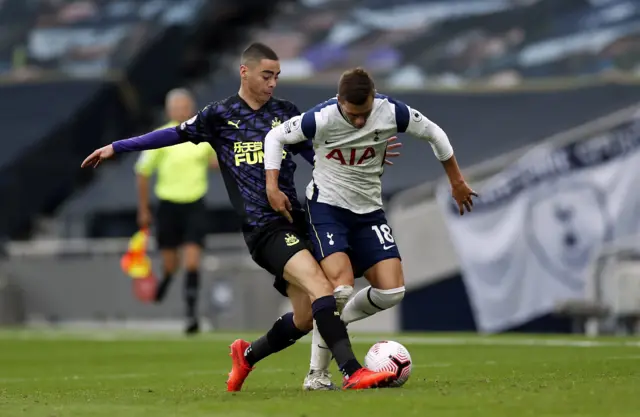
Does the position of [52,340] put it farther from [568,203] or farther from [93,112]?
[93,112]

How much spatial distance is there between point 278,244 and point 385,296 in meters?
0.63

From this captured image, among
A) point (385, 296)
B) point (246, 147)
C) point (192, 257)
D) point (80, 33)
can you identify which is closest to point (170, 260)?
point (192, 257)

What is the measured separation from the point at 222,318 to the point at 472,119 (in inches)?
340

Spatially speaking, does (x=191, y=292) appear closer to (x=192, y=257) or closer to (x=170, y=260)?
(x=192, y=257)

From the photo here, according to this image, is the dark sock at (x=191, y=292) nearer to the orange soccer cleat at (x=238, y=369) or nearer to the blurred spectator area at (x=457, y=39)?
the orange soccer cleat at (x=238, y=369)

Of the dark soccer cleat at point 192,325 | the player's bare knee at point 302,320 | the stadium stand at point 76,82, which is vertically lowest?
the dark soccer cleat at point 192,325

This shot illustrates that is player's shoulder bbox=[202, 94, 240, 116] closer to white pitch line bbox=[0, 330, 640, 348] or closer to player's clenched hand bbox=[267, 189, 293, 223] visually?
player's clenched hand bbox=[267, 189, 293, 223]

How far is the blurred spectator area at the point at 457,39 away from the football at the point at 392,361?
1863 centimetres

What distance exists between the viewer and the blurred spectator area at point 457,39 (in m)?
25.3

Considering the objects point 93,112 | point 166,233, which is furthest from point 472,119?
point 166,233

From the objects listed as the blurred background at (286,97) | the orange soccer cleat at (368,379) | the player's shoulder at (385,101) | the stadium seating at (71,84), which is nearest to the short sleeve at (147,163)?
the blurred background at (286,97)

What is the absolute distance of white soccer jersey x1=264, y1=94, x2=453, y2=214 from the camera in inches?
274

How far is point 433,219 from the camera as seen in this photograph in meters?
18.0

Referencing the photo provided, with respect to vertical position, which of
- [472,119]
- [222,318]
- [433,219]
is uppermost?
[472,119]
